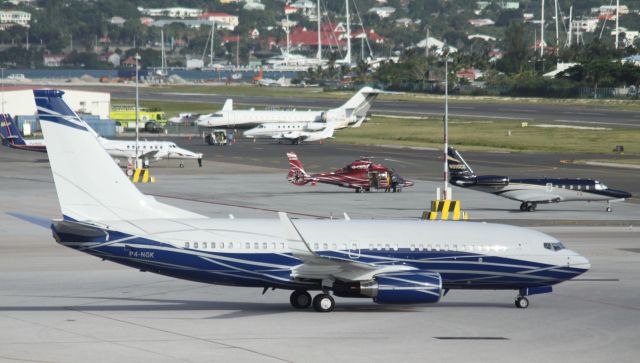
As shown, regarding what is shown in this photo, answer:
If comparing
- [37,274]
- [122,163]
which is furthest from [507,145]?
[37,274]

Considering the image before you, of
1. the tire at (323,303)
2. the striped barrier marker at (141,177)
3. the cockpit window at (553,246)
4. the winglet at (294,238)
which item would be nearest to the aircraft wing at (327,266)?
the winglet at (294,238)

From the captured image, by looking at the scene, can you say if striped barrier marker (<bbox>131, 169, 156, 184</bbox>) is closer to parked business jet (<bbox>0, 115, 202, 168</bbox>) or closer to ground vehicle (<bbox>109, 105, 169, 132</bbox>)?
parked business jet (<bbox>0, 115, 202, 168</bbox>)

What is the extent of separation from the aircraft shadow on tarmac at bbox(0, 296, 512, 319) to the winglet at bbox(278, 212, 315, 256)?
8.35ft

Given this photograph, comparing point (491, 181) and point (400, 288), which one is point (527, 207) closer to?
point (491, 181)

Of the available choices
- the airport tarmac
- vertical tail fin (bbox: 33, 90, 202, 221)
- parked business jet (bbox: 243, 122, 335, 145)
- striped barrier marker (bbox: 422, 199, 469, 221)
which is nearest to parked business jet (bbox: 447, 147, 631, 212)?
striped barrier marker (bbox: 422, 199, 469, 221)

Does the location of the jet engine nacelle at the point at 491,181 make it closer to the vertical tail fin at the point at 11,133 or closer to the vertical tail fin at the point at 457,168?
the vertical tail fin at the point at 457,168

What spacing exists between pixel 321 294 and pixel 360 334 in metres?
3.89

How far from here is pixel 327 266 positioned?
38656mm

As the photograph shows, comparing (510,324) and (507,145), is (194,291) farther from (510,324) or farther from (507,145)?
(507,145)

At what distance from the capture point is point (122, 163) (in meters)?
104

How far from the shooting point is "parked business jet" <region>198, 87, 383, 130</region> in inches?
5565

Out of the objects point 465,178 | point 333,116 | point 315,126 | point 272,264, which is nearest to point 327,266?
point 272,264

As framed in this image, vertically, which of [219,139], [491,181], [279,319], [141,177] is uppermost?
[491,181]

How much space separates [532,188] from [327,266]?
1420 inches
